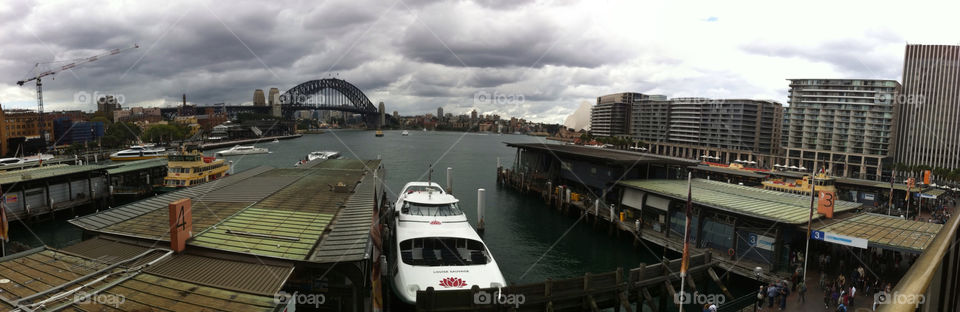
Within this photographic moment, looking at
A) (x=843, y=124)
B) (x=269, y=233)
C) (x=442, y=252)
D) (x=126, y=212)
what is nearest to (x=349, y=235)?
(x=269, y=233)

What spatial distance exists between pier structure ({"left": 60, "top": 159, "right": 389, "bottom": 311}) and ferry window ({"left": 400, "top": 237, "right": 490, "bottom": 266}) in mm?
1818

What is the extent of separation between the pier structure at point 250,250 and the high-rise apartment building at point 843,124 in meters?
91.6

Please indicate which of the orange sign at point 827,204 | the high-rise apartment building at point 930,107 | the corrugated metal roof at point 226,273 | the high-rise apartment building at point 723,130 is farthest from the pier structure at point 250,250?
the high-rise apartment building at point 723,130

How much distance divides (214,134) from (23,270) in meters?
167

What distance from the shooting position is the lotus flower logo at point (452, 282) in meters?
Answer: 16.1

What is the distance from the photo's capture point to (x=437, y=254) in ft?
63.0

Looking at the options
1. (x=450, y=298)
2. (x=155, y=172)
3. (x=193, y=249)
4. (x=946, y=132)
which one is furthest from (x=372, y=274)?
(x=946, y=132)

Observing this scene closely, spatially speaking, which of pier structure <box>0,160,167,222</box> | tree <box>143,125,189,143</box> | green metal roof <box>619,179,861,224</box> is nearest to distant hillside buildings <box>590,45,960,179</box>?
green metal roof <box>619,179,861,224</box>

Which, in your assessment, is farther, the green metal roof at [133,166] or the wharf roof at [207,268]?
the green metal roof at [133,166]

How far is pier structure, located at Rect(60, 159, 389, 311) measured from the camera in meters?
10.7

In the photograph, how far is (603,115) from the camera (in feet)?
614

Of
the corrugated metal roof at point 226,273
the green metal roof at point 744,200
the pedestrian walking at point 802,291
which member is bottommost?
the pedestrian walking at point 802,291

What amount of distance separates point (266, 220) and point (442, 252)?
22.9ft

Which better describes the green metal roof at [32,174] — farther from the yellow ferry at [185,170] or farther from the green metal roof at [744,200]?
the green metal roof at [744,200]
